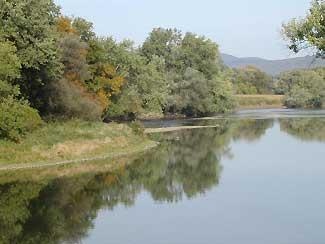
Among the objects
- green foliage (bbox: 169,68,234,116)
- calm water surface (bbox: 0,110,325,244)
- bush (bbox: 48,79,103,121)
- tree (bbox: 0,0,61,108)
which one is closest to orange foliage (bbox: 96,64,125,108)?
bush (bbox: 48,79,103,121)

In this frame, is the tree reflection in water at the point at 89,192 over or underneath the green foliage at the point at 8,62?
underneath

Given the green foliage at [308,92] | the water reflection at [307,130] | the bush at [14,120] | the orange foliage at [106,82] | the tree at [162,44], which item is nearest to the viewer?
the bush at [14,120]

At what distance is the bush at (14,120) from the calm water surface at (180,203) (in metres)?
6.99

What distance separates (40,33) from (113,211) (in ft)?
63.8

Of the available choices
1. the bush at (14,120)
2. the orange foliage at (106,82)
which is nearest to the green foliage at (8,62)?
the bush at (14,120)

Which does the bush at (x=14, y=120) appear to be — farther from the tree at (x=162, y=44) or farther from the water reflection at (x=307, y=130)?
the tree at (x=162, y=44)

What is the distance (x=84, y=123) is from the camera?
46750 millimetres

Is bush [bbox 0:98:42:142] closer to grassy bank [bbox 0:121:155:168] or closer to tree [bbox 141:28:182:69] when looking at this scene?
grassy bank [bbox 0:121:155:168]

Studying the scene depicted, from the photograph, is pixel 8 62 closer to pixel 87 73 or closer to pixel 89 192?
pixel 89 192

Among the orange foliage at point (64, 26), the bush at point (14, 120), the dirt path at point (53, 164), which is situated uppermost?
the orange foliage at point (64, 26)

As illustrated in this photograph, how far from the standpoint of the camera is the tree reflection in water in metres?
22.3

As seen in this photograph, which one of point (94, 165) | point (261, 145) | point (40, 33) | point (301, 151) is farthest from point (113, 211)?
point (261, 145)

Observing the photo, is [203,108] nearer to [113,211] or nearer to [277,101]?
[277,101]

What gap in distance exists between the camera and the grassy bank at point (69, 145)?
38188mm
